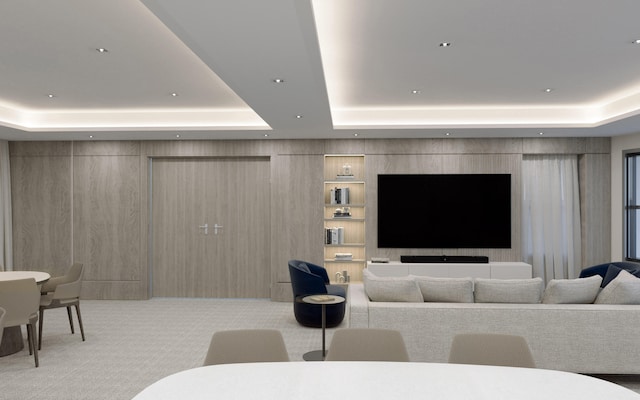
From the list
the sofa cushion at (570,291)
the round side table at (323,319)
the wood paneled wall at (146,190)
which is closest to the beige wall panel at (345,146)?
the wood paneled wall at (146,190)

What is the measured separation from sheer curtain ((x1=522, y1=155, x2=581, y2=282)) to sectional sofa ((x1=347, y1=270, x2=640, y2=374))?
378 cm

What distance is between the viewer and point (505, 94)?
6.35 meters

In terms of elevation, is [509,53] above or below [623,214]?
above

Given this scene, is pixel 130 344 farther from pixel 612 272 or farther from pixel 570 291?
pixel 612 272

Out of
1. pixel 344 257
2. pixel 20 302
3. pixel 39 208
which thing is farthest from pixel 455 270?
pixel 39 208

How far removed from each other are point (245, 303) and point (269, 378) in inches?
231

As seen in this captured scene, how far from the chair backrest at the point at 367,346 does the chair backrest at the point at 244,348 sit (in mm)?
288

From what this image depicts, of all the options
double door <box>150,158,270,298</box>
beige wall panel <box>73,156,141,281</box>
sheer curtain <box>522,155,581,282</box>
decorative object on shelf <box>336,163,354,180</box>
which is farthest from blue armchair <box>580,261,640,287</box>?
beige wall panel <box>73,156,141,281</box>

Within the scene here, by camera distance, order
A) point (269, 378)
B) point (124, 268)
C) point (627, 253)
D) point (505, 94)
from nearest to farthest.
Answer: point (269, 378) < point (505, 94) < point (627, 253) < point (124, 268)

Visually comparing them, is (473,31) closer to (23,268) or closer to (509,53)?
(509,53)

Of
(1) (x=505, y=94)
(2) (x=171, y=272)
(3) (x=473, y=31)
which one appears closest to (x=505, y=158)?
(1) (x=505, y=94)

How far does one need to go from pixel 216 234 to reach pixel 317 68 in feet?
16.0

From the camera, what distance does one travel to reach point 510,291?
436cm

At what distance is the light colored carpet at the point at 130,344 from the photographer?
14.0 ft
